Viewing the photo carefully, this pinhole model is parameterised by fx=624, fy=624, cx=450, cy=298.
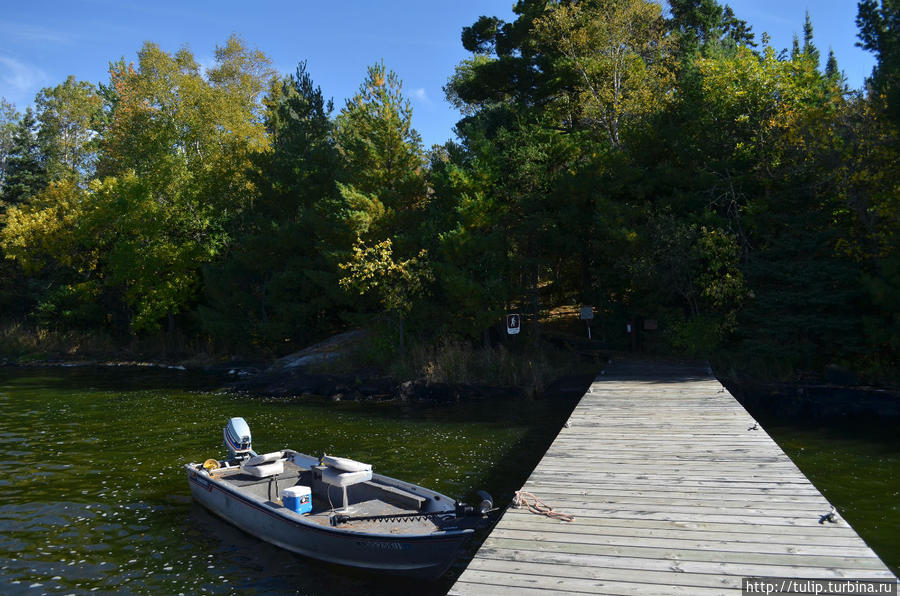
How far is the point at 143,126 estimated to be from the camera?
138ft

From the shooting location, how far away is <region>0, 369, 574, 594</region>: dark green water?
339 inches

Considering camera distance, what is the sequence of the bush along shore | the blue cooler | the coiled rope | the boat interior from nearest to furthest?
the coiled rope → the boat interior → the blue cooler → the bush along shore

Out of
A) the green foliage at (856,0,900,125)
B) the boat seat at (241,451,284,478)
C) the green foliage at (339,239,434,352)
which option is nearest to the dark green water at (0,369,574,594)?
the boat seat at (241,451,284,478)

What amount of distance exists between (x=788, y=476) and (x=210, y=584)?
7.83 meters

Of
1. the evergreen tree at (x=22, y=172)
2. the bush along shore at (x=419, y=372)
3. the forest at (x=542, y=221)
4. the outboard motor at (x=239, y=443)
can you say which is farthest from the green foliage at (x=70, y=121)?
the outboard motor at (x=239, y=443)

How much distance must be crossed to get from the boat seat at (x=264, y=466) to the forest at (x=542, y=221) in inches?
479

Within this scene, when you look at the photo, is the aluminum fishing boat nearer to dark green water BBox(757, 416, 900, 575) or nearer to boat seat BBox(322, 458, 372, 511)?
boat seat BBox(322, 458, 372, 511)

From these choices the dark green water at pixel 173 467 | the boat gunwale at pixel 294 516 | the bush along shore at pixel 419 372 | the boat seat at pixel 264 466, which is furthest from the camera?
the bush along shore at pixel 419 372

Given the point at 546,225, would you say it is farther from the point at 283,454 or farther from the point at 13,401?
the point at 13,401

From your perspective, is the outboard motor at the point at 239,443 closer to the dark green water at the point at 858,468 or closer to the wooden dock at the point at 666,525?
the wooden dock at the point at 666,525

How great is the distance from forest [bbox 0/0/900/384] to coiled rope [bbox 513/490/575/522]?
14.6 m

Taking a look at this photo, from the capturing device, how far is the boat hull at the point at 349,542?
775 centimetres

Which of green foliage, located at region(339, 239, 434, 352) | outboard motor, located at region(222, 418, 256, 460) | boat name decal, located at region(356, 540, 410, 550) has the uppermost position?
green foliage, located at region(339, 239, 434, 352)

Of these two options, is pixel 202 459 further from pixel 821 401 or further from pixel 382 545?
pixel 821 401
